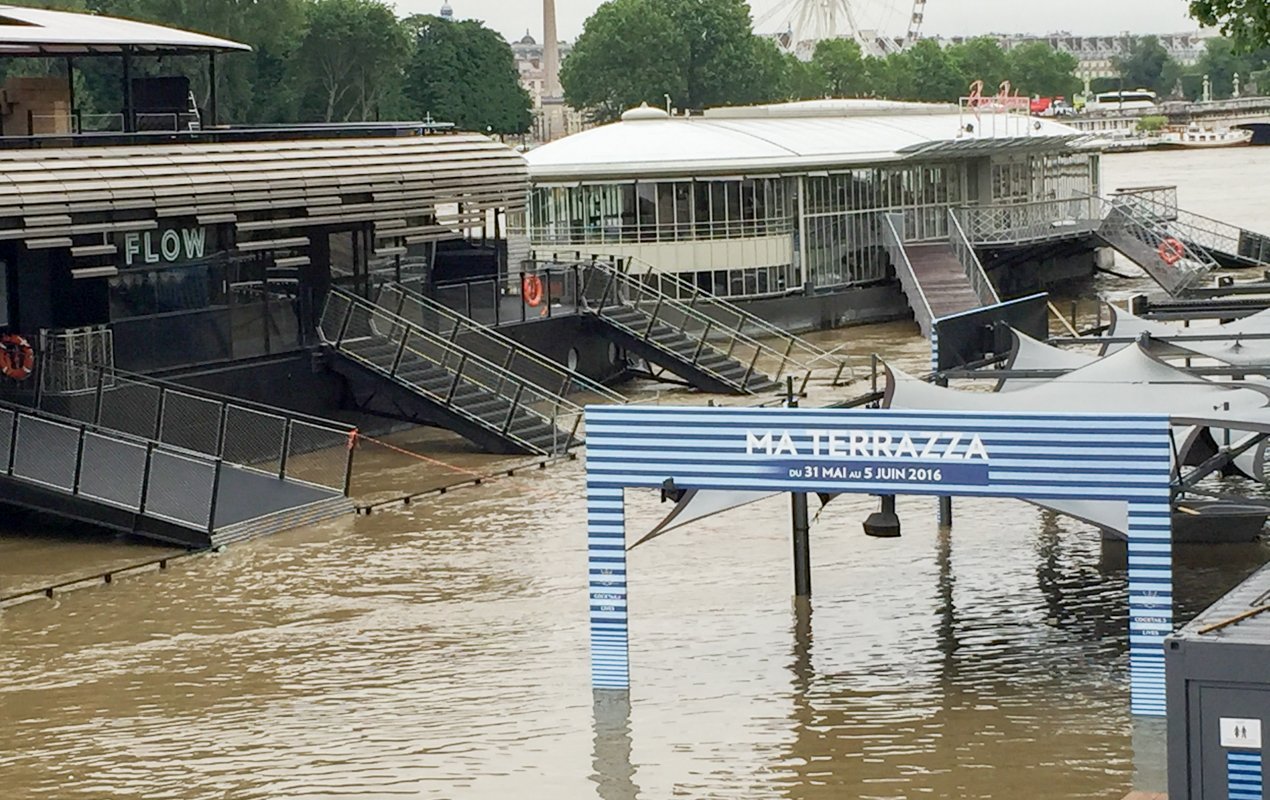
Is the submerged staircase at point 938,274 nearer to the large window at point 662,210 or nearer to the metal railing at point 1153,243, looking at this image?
the large window at point 662,210

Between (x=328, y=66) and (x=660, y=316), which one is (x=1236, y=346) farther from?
(x=328, y=66)

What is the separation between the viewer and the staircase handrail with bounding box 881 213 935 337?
2151 inches

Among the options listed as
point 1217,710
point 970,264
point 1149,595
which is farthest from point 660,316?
point 1217,710

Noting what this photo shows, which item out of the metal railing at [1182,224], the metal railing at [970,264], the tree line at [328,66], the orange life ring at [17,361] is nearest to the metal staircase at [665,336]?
the metal railing at [970,264]

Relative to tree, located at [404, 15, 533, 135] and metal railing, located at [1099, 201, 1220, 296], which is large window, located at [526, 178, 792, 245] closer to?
metal railing, located at [1099, 201, 1220, 296]

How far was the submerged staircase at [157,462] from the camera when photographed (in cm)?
2834

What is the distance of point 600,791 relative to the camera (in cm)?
1769

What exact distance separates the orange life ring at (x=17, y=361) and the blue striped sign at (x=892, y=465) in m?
14.0

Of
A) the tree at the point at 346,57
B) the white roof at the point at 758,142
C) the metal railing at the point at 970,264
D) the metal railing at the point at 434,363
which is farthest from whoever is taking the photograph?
the tree at the point at 346,57

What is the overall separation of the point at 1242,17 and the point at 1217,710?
24986 mm

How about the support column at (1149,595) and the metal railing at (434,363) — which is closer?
the support column at (1149,595)

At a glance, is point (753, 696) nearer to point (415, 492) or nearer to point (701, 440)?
point (701, 440)

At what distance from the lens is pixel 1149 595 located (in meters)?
18.0

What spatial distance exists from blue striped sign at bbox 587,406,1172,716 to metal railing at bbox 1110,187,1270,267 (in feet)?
152
